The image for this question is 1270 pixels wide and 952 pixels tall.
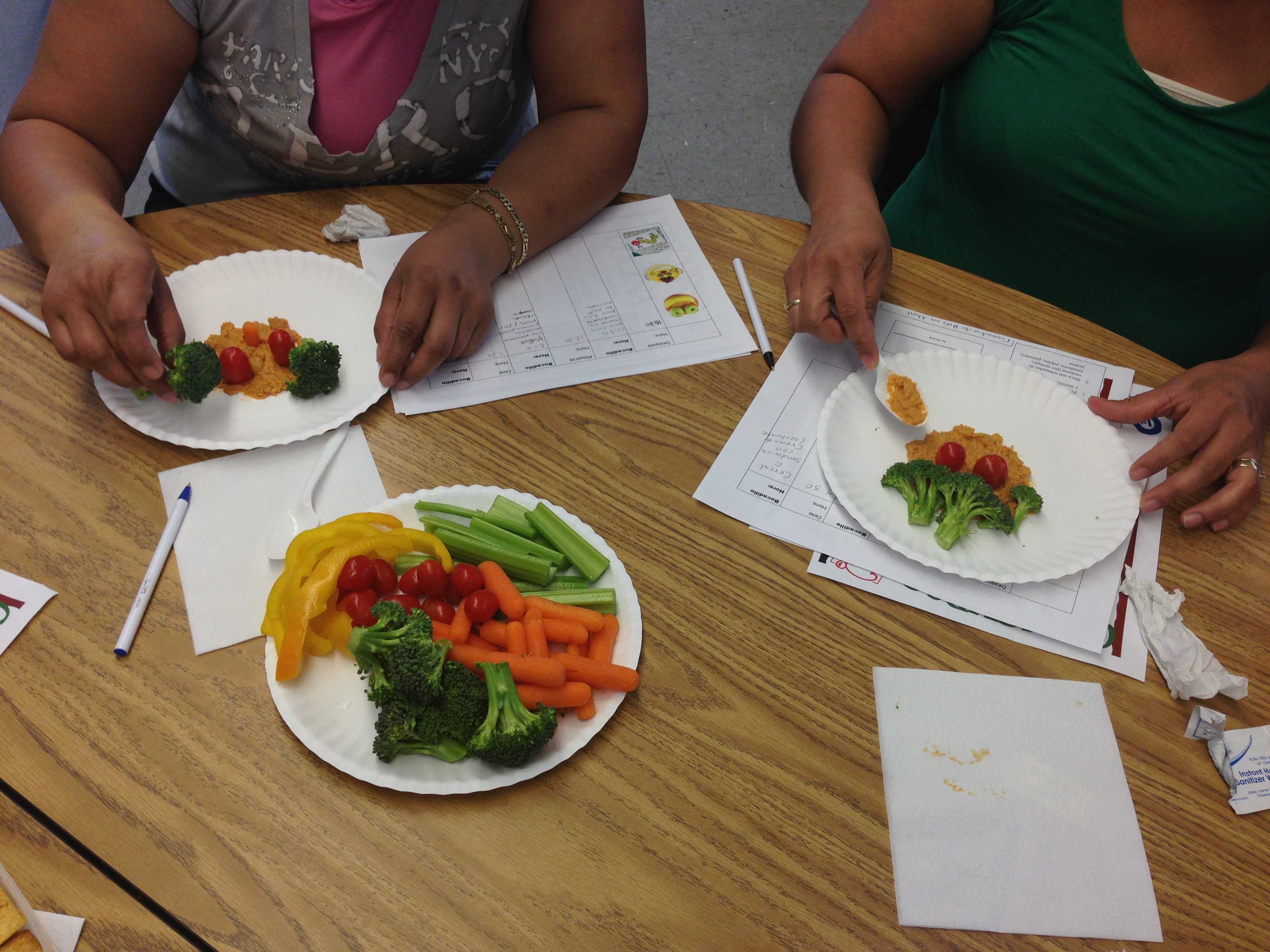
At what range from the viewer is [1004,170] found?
1.50 m

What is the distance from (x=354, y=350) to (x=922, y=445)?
84cm

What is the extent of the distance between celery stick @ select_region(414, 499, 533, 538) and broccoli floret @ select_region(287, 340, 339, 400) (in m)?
0.25

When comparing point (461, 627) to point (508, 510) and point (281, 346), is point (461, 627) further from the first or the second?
point (281, 346)

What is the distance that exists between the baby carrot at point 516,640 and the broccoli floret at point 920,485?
54 centimetres

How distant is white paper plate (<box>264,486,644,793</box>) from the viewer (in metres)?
0.85

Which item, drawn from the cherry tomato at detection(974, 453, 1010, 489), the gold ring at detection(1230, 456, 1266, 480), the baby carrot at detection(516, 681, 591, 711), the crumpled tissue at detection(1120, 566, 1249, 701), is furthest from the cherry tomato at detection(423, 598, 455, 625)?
the gold ring at detection(1230, 456, 1266, 480)

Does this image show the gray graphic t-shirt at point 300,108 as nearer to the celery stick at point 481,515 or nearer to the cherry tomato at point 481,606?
the celery stick at point 481,515

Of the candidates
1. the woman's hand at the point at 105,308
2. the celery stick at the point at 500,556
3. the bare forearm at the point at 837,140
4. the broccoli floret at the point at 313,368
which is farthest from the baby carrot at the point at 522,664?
the bare forearm at the point at 837,140

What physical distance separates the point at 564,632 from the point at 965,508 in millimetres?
546

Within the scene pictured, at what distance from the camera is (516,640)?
0.92 metres

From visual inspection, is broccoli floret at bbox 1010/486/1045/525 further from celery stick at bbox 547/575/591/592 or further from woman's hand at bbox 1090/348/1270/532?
celery stick at bbox 547/575/591/592

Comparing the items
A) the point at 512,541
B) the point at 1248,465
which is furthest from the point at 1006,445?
the point at 512,541

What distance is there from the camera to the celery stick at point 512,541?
101cm

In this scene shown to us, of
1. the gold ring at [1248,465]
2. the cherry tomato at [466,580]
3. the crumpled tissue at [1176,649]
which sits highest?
the cherry tomato at [466,580]
